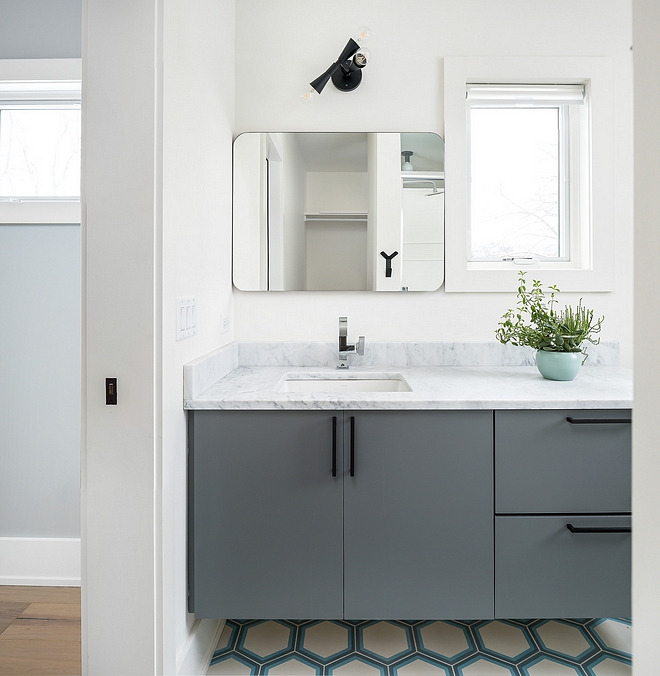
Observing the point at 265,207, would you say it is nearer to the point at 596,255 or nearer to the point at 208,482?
the point at 208,482

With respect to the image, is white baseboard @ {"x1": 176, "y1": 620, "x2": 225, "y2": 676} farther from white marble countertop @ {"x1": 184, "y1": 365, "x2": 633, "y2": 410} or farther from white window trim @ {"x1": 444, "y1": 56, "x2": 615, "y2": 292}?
white window trim @ {"x1": 444, "y1": 56, "x2": 615, "y2": 292}

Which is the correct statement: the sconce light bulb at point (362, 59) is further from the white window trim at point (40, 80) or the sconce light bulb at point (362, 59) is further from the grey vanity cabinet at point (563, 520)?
the grey vanity cabinet at point (563, 520)

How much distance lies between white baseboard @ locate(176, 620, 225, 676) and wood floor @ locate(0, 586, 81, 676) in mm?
377

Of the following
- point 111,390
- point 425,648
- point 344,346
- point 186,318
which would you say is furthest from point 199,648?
point 344,346

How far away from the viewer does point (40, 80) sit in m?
1.96

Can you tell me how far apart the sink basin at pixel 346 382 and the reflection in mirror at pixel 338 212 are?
37 centimetres

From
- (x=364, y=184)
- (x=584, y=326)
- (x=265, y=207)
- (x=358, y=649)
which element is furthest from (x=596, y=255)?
(x=358, y=649)

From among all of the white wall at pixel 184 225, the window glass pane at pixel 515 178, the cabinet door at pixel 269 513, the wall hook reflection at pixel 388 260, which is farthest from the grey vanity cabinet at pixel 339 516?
the window glass pane at pixel 515 178

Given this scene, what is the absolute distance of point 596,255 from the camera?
6.83 ft

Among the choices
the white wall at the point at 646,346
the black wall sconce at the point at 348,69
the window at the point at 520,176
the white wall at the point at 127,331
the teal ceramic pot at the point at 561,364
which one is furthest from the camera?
the window at the point at 520,176

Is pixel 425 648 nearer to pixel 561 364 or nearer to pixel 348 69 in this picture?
pixel 561 364

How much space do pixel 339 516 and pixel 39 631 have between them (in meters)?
1.13

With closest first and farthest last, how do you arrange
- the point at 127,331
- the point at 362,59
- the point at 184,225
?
the point at 127,331 → the point at 184,225 → the point at 362,59

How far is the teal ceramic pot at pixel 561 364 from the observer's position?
1.74m
